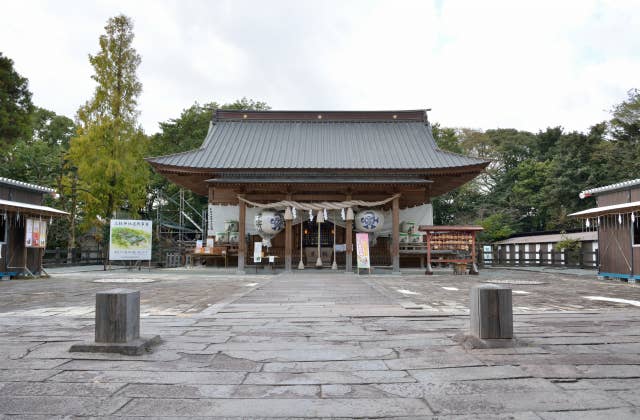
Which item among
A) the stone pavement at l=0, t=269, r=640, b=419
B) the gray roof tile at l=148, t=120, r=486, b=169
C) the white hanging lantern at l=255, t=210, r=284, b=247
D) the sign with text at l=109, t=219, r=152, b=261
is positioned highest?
the gray roof tile at l=148, t=120, r=486, b=169

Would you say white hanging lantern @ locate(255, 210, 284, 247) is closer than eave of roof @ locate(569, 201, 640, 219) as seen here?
No

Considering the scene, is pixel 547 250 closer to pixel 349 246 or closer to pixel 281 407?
pixel 349 246

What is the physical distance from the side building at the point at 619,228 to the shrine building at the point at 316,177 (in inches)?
165

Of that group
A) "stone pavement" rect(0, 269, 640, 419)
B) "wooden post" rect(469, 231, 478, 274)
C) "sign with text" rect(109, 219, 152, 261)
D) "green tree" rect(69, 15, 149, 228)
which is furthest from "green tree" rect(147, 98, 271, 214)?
"stone pavement" rect(0, 269, 640, 419)

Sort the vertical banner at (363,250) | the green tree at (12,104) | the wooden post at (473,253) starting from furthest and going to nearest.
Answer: the green tree at (12,104) < the wooden post at (473,253) < the vertical banner at (363,250)

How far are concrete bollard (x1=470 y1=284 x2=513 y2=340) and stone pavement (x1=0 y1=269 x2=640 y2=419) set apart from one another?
6.8 inches

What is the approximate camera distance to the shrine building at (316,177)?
16922mm

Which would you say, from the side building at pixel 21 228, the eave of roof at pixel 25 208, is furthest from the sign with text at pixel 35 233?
the eave of roof at pixel 25 208

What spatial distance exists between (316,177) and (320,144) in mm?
3506

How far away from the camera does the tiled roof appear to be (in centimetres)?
1762

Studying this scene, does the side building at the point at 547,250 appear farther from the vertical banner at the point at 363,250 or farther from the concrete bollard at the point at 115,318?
the concrete bollard at the point at 115,318

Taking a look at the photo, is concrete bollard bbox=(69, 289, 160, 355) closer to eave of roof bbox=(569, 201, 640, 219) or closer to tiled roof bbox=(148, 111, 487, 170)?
eave of roof bbox=(569, 201, 640, 219)

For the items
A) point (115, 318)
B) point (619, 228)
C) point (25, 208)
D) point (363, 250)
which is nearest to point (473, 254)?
point (363, 250)

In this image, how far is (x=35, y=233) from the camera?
13727 millimetres
